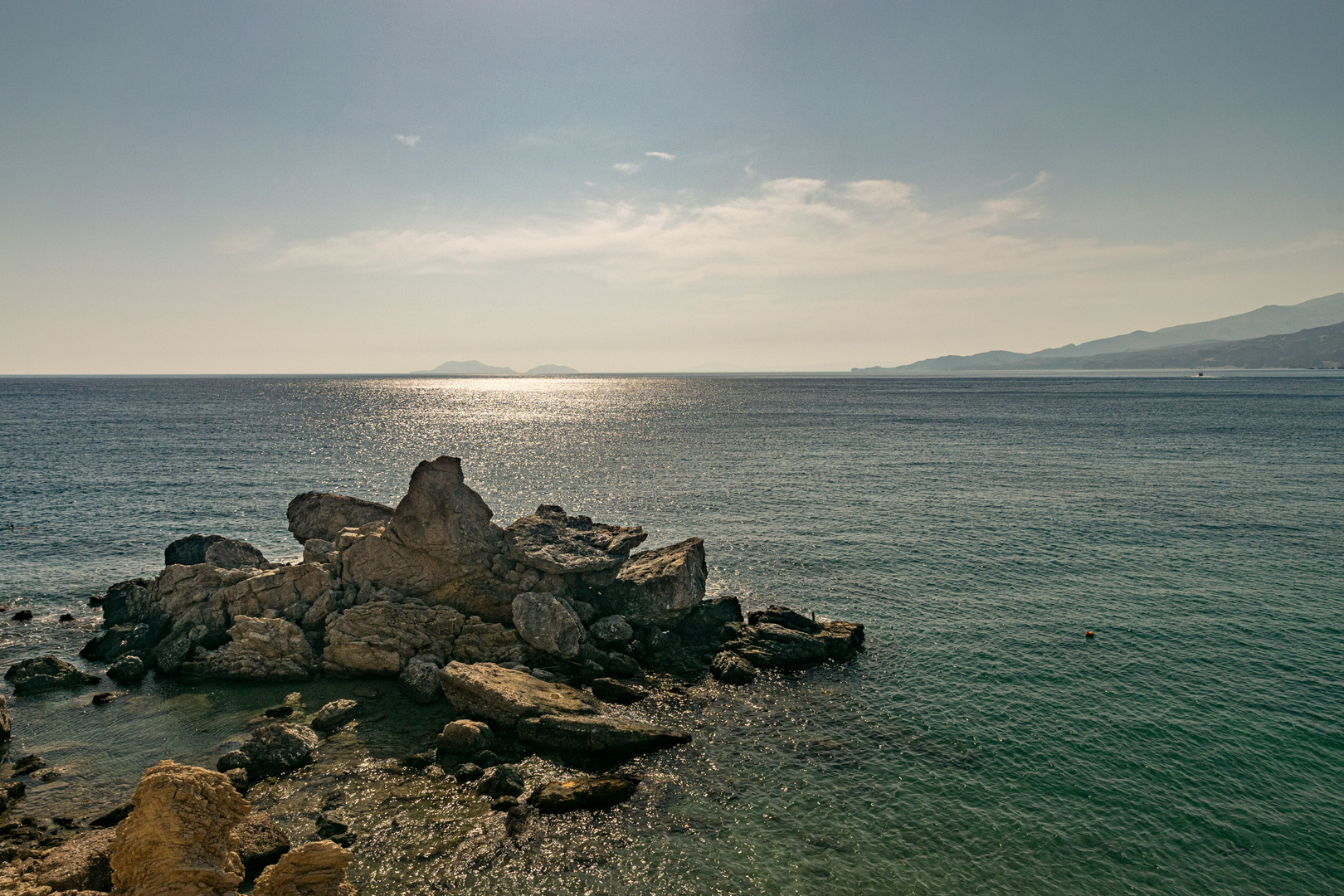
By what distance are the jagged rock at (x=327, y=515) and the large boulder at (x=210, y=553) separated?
3.38 m

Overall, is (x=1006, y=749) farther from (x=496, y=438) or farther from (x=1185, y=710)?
(x=496, y=438)

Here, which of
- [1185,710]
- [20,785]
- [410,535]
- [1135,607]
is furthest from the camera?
[1135,607]

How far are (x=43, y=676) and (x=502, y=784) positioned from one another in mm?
24150

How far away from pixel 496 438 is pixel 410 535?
11370 cm

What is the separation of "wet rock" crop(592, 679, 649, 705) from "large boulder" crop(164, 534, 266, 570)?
1020 inches

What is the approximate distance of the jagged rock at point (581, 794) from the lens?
74.7 ft

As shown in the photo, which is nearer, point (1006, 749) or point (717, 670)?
point (1006, 749)

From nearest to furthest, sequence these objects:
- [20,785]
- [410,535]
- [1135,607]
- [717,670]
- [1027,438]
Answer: [20,785] → [717,670] → [410,535] → [1135,607] → [1027,438]

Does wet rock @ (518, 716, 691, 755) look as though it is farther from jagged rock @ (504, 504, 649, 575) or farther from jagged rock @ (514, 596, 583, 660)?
jagged rock @ (504, 504, 649, 575)

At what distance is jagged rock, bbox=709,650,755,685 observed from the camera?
106ft

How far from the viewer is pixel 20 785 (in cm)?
2298

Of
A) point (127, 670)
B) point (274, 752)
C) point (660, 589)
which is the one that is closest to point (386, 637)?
point (274, 752)

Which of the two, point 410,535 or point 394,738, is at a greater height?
point 410,535

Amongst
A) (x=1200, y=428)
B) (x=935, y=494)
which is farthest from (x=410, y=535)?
(x=1200, y=428)
